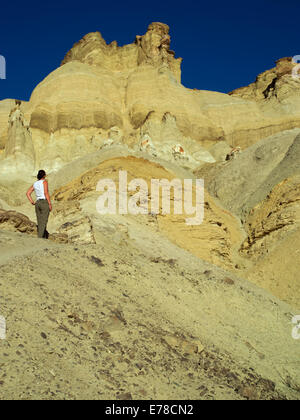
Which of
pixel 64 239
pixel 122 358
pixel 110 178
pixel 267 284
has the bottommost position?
pixel 267 284

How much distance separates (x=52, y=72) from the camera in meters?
54.7

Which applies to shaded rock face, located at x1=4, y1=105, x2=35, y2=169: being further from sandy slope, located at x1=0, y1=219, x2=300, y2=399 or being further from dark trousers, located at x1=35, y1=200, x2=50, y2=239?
sandy slope, located at x1=0, y1=219, x2=300, y2=399

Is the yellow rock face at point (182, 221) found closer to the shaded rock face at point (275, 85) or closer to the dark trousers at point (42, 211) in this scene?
the dark trousers at point (42, 211)

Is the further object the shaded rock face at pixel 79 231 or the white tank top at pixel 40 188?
the shaded rock face at pixel 79 231

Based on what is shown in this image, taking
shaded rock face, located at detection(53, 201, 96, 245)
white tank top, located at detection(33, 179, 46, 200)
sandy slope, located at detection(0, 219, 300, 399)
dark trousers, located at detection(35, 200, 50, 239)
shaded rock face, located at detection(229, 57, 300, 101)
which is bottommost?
sandy slope, located at detection(0, 219, 300, 399)

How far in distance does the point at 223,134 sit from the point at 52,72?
23.6 metres

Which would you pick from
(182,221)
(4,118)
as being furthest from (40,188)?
(4,118)

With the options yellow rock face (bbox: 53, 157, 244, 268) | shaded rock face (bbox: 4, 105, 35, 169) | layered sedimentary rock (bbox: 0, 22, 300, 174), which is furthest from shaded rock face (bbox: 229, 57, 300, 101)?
yellow rock face (bbox: 53, 157, 244, 268)

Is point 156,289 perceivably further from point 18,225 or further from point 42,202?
point 18,225

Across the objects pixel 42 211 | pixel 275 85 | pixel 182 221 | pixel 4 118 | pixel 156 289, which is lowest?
pixel 156 289

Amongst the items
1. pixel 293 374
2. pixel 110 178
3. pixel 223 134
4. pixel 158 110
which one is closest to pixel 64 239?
pixel 293 374

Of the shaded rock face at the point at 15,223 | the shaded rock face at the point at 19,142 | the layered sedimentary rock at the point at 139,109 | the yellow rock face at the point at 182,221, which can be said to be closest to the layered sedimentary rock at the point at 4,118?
the layered sedimentary rock at the point at 139,109

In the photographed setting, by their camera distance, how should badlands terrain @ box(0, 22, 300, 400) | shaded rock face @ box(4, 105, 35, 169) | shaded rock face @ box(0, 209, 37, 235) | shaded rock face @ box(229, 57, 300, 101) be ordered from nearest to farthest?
badlands terrain @ box(0, 22, 300, 400), shaded rock face @ box(0, 209, 37, 235), shaded rock face @ box(4, 105, 35, 169), shaded rock face @ box(229, 57, 300, 101)

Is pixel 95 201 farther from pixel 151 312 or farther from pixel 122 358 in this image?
pixel 122 358
